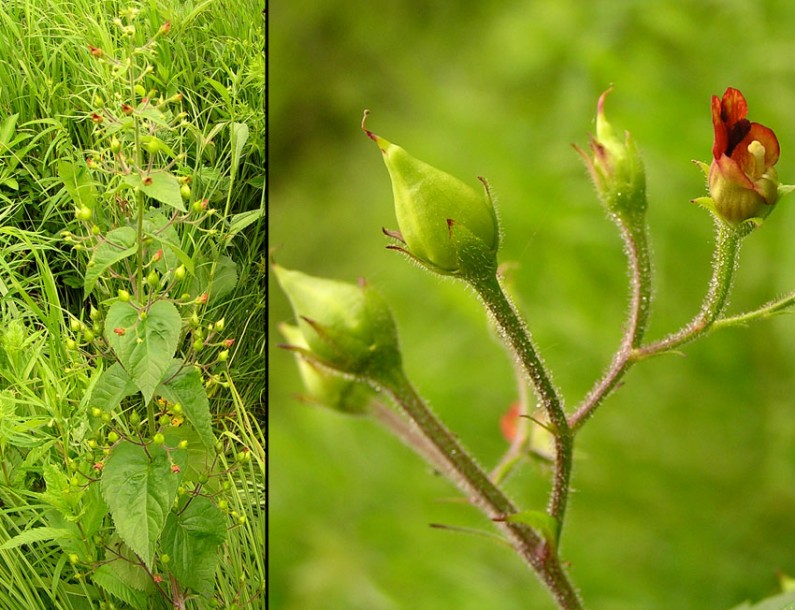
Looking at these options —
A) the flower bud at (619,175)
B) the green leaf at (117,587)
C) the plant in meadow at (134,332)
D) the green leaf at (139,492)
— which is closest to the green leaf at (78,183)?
the plant in meadow at (134,332)

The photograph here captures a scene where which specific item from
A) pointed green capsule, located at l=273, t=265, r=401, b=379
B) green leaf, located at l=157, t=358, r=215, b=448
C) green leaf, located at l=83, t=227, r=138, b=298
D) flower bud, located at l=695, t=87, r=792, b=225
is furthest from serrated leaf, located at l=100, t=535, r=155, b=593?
flower bud, located at l=695, t=87, r=792, b=225

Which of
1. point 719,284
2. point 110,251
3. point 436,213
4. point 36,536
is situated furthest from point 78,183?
point 719,284

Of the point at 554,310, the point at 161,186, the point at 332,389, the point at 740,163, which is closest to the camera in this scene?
the point at 740,163

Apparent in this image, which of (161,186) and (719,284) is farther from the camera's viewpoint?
(161,186)

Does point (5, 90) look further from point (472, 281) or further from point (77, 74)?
point (472, 281)

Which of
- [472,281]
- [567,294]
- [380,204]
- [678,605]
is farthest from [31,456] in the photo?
[678,605]

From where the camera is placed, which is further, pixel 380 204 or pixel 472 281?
pixel 380 204

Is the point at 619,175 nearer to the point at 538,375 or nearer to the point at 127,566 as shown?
the point at 538,375
